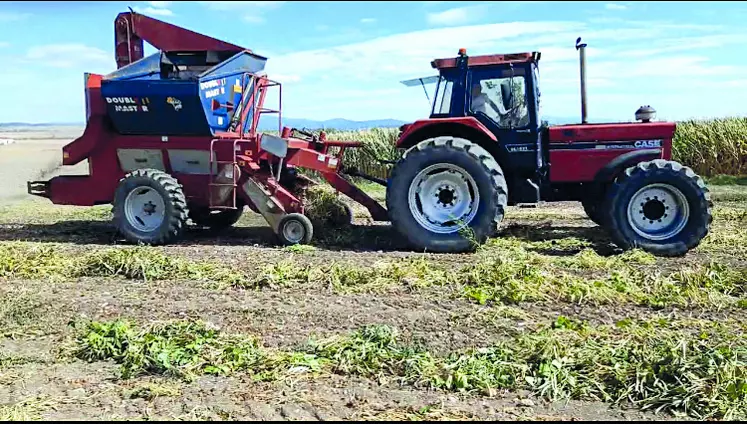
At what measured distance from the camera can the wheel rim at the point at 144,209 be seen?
9.54 metres

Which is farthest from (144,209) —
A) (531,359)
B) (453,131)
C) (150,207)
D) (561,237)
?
(531,359)

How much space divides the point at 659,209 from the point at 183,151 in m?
6.02

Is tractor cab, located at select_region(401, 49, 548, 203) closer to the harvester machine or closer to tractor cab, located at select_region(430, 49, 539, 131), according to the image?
tractor cab, located at select_region(430, 49, 539, 131)

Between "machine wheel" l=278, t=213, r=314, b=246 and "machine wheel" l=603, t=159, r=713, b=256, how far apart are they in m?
3.60

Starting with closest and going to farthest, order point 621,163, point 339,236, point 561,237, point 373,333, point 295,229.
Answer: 1. point 373,333
2. point 621,163
3. point 295,229
4. point 561,237
5. point 339,236

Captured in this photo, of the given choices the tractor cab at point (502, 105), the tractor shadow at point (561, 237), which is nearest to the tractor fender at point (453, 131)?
the tractor cab at point (502, 105)

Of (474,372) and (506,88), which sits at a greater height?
(506,88)

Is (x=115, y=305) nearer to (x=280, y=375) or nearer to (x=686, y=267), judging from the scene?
(x=280, y=375)

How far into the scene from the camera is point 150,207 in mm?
9609

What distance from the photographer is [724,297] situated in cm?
616

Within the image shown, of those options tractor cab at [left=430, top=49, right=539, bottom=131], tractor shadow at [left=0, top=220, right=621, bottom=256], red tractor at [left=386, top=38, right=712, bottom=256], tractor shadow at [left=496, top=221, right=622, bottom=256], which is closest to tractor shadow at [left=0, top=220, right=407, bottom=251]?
tractor shadow at [left=0, top=220, right=621, bottom=256]

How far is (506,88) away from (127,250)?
484 centimetres

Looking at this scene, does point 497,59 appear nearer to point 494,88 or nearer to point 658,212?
point 494,88

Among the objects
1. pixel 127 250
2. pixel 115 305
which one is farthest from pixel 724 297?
pixel 127 250
